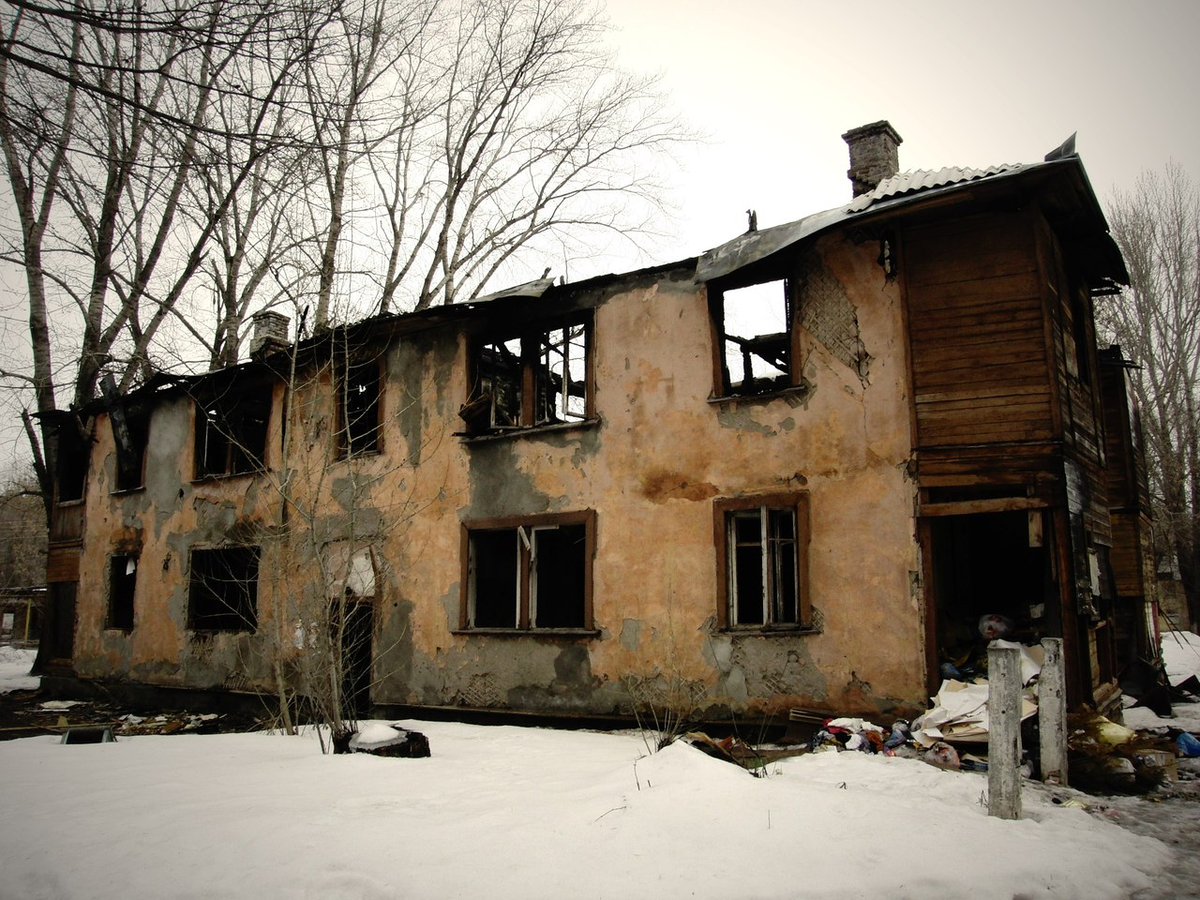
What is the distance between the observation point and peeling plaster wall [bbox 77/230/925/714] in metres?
A: 9.23

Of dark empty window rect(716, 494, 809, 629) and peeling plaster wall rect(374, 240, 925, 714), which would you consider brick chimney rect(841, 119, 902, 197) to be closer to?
peeling plaster wall rect(374, 240, 925, 714)

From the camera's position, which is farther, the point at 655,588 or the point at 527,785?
the point at 655,588

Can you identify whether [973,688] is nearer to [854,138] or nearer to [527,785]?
[527,785]

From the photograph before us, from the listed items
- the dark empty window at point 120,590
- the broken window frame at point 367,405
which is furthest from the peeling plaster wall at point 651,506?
the dark empty window at point 120,590

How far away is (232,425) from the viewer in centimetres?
1647

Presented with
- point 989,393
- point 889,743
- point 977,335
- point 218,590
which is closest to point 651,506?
point 889,743

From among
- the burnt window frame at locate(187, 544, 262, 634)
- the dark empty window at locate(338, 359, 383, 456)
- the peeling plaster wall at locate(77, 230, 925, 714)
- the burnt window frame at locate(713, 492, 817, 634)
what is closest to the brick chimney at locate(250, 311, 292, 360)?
the peeling plaster wall at locate(77, 230, 925, 714)

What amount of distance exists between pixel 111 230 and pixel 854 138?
17413 millimetres

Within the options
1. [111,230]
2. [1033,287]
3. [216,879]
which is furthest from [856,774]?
[111,230]

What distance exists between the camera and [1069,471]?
29.6 feet

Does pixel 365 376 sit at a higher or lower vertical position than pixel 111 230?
lower

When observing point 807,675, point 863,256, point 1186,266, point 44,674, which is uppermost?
point 1186,266

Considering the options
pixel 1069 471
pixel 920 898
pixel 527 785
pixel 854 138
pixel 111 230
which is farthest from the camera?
pixel 111 230

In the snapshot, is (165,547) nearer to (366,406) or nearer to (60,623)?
(60,623)
